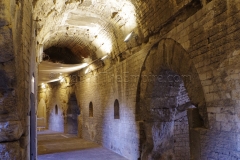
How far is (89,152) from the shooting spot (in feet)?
30.0

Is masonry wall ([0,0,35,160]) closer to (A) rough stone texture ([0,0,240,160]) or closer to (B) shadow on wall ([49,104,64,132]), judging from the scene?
(A) rough stone texture ([0,0,240,160])

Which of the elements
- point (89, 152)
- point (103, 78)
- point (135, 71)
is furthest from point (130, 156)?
point (103, 78)

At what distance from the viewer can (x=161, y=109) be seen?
693 centimetres

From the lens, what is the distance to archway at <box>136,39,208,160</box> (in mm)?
6477

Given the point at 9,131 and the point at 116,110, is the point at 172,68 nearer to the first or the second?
the point at 9,131

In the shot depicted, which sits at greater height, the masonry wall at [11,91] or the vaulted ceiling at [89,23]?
the vaulted ceiling at [89,23]

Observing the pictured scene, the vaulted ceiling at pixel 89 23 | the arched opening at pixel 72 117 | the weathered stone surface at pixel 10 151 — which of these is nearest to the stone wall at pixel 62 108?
the arched opening at pixel 72 117

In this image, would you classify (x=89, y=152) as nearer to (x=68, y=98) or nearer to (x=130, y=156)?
(x=130, y=156)

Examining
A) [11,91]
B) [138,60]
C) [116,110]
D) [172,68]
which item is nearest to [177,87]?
[172,68]

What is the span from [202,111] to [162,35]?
223 cm

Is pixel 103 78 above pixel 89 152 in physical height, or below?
above

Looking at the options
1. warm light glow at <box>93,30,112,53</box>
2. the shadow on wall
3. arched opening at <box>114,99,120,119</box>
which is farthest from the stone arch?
the shadow on wall

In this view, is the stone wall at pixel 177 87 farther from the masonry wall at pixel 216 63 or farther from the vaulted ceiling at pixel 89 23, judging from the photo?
the vaulted ceiling at pixel 89 23

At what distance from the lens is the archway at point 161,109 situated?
6.48m
